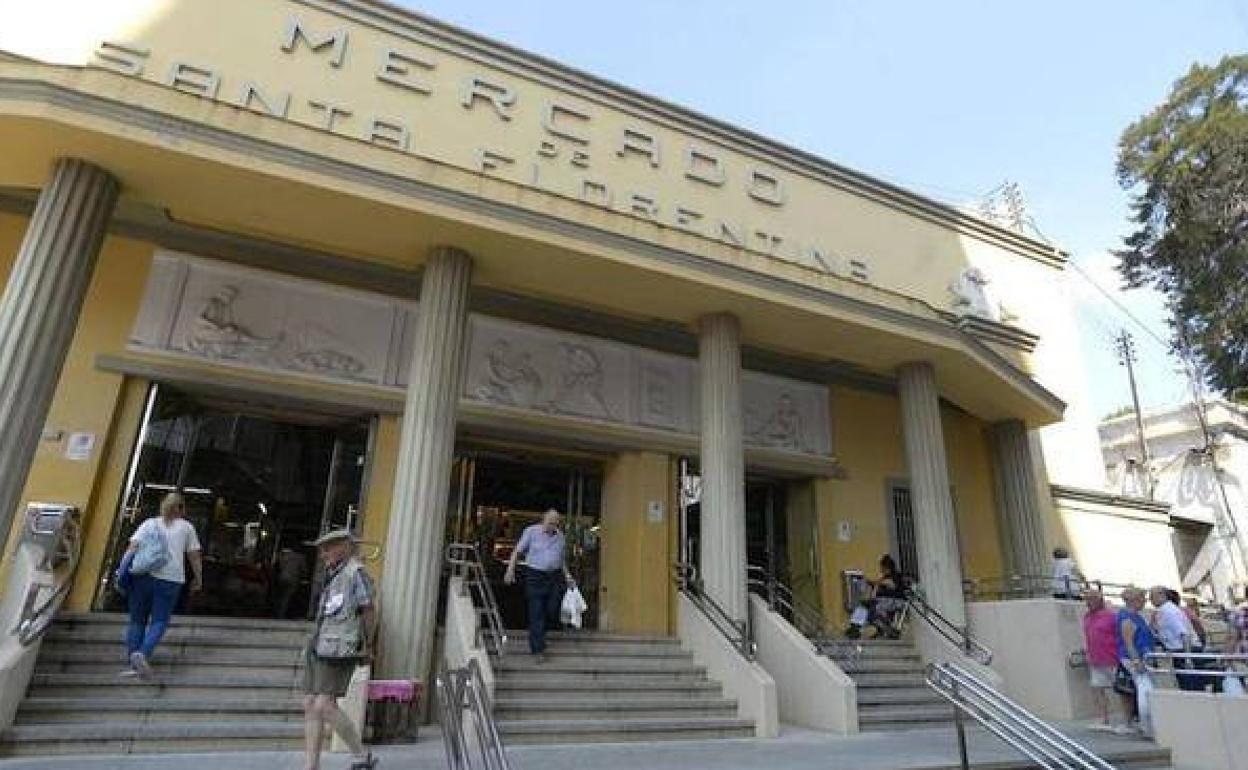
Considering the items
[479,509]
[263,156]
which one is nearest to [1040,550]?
[479,509]

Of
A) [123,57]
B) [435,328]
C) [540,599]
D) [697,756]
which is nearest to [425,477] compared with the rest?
[435,328]

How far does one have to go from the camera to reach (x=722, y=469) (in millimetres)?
9547

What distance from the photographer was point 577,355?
11.4 m

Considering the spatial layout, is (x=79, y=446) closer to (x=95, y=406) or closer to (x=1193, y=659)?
(x=95, y=406)

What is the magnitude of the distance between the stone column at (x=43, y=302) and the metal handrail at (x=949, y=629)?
10021mm

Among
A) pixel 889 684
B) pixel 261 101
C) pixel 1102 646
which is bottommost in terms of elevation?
pixel 889 684

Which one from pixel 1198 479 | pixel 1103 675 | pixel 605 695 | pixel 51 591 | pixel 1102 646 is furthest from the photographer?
pixel 1198 479

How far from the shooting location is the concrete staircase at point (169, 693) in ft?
18.3

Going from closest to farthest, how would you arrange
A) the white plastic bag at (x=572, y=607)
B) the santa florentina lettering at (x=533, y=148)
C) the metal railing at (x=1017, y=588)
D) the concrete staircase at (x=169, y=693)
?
the concrete staircase at (x=169, y=693) → the white plastic bag at (x=572, y=607) → the santa florentina lettering at (x=533, y=148) → the metal railing at (x=1017, y=588)

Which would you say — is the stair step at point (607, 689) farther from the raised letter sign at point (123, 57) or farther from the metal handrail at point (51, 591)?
the raised letter sign at point (123, 57)

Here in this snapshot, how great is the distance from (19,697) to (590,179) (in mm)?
8750

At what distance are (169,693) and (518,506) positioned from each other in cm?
554

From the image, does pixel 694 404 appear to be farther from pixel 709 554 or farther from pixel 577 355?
pixel 709 554

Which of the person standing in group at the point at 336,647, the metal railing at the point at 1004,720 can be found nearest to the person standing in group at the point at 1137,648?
the metal railing at the point at 1004,720
